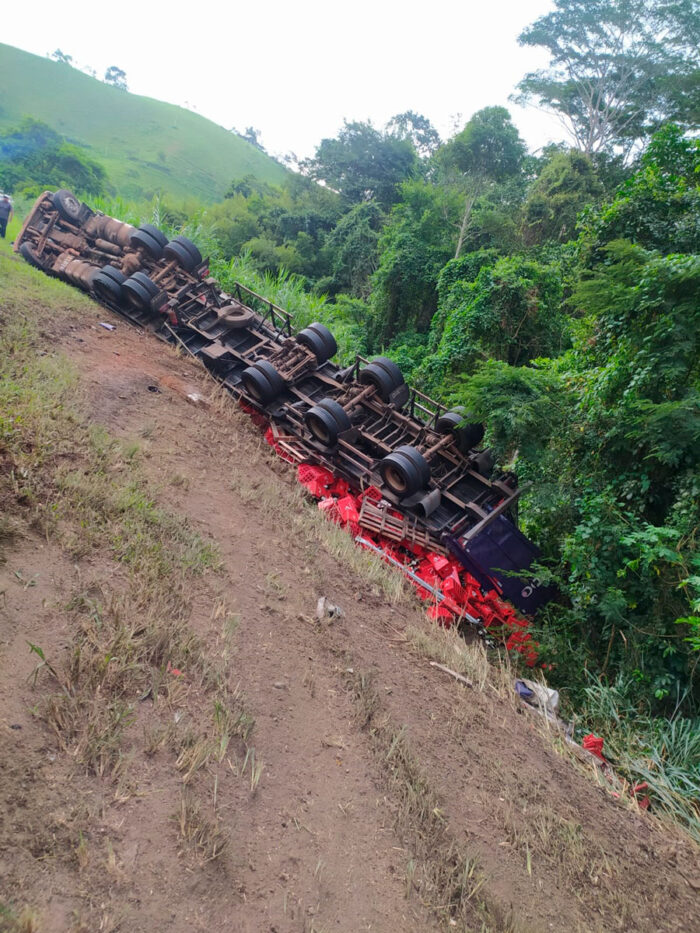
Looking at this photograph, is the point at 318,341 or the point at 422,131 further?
the point at 422,131

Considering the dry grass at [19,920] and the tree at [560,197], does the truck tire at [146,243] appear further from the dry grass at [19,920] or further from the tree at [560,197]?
the tree at [560,197]

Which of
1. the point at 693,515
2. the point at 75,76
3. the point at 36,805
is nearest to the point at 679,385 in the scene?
the point at 693,515

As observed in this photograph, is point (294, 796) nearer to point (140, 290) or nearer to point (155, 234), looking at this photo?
point (140, 290)

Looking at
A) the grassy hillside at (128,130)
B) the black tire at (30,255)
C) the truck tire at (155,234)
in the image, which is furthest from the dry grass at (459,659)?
the grassy hillside at (128,130)

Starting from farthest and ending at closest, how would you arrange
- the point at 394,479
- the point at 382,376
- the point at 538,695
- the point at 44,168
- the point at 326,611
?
1. the point at 44,168
2. the point at 382,376
3. the point at 394,479
4. the point at 538,695
5. the point at 326,611

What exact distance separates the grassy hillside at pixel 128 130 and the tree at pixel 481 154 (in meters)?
27.7

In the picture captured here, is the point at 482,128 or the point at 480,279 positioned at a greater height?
the point at 482,128

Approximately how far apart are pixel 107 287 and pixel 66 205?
359 cm

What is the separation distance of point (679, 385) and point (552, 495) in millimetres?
1841

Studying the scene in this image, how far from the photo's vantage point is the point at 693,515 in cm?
516

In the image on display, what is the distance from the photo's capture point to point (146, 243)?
11398 millimetres

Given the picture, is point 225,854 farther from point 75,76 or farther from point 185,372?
point 75,76

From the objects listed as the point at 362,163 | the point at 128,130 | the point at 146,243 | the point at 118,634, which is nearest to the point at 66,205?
the point at 146,243

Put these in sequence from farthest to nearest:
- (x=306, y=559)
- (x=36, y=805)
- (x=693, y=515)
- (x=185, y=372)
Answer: (x=185, y=372)
(x=306, y=559)
(x=693, y=515)
(x=36, y=805)
